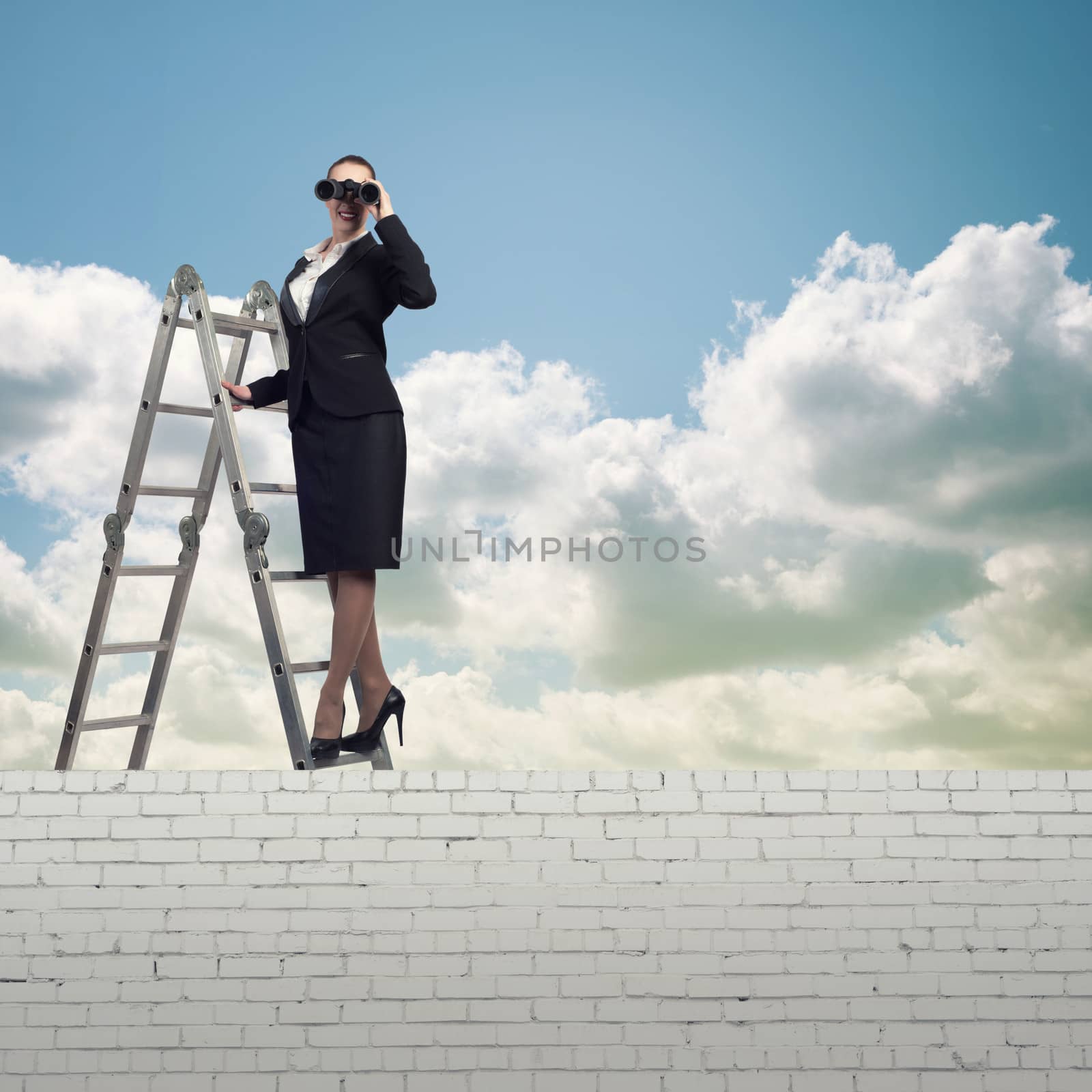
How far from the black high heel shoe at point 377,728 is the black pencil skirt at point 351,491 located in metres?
0.45

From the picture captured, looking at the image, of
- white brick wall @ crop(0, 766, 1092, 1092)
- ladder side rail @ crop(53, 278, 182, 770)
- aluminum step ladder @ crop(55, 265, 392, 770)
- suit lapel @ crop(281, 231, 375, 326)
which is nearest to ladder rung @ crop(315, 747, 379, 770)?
aluminum step ladder @ crop(55, 265, 392, 770)

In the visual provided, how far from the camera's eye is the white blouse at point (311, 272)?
382cm

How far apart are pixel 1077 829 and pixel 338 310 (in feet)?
9.01

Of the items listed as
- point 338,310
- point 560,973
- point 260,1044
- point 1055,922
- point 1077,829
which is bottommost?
point 260,1044

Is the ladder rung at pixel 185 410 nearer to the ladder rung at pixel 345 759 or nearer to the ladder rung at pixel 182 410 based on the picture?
the ladder rung at pixel 182 410

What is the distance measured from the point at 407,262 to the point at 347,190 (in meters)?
0.38

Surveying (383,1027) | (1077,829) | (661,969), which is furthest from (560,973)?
(1077,829)

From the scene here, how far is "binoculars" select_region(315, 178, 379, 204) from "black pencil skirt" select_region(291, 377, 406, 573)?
68 centimetres

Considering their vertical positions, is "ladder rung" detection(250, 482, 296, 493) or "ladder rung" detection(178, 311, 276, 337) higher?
"ladder rung" detection(178, 311, 276, 337)

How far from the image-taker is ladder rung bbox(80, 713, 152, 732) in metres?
3.94

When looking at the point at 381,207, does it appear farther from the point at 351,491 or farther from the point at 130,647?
the point at 130,647

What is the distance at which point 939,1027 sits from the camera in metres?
3.10

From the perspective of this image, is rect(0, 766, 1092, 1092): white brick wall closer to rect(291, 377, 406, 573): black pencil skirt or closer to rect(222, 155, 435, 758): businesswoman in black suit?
rect(222, 155, 435, 758): businesswoman in black suit

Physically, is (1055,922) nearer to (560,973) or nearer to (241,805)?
(560,973)
